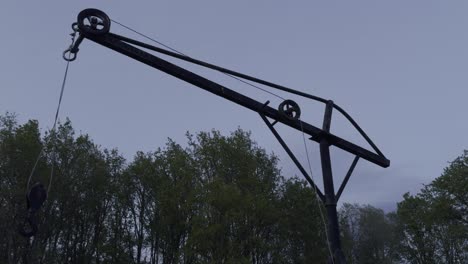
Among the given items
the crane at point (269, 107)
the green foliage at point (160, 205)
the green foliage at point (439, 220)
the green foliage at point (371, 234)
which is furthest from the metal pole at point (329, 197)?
the green foliage at point (371, 234)

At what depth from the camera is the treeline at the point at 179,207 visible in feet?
102

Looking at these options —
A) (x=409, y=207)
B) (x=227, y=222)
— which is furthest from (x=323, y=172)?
(x=409, y=207)

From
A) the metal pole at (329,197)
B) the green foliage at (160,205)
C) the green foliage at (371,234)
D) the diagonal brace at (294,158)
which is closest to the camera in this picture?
the metal pole at (329,197)

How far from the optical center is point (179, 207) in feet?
115

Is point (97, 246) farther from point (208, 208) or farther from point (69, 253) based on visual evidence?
point (208, 208)

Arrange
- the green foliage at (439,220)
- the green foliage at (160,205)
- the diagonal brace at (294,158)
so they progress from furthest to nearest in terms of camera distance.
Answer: the green foliage at (439,220) < the green foliage at (160,205) < the diagonal brace at (294,158)

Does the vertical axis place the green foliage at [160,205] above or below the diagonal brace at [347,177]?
above

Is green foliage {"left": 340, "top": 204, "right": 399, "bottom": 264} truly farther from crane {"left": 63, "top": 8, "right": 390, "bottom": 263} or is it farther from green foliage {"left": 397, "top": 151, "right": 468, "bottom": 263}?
crane {"left": 63, "top": 8, "right": 390, "bottom": 263}

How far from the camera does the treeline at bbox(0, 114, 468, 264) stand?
102 ft

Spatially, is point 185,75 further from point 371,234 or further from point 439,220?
point 371,234

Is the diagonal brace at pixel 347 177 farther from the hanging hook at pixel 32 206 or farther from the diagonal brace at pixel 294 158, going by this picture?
the hanging hook at pixel 32 206

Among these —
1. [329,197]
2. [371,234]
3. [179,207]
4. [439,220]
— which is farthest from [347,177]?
[371,234]

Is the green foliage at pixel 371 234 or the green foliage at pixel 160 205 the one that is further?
the green foliage at pixel 371 234

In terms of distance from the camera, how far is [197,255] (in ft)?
104
